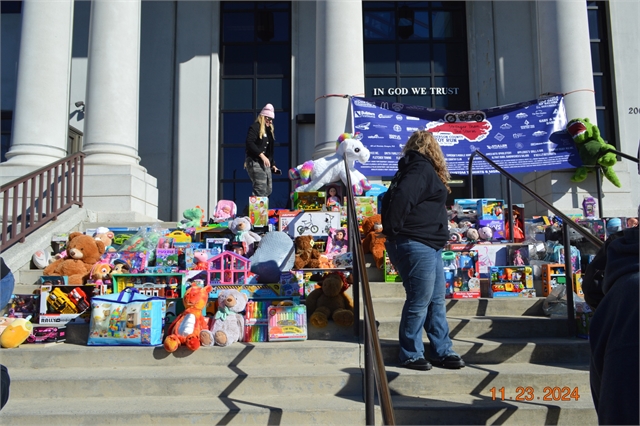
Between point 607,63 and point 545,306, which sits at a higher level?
point 607,63

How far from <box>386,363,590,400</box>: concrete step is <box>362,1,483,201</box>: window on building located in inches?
335

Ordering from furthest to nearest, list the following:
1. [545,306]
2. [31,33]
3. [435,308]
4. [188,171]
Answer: [188,171], [31,33], [545,306], [435,308]

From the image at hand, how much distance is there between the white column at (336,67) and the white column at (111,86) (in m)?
3.15

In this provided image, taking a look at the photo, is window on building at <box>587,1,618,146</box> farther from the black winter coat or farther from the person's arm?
the person's arm

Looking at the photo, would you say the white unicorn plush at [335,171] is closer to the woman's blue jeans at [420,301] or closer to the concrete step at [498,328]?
the concrete step at [498,328]

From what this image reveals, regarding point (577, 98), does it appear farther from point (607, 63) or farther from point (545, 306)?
point (545, 306)

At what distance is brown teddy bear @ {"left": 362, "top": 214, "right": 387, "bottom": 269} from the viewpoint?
6.24 m

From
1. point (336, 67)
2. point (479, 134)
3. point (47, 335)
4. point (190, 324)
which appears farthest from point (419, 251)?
point (479, 134)

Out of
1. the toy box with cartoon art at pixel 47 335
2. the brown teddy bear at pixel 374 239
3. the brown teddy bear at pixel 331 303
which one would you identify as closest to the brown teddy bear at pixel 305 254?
the brown teddy bear at pixel 374 239

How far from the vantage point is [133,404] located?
156 inches

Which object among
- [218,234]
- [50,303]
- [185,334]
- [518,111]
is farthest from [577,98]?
[50,303]

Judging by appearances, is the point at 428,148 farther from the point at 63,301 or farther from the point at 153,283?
the point at 63,301

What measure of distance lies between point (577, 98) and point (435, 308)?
6.79 meters
